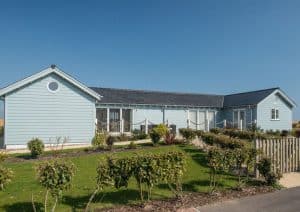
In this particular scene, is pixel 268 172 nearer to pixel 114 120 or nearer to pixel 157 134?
pixel 157 134

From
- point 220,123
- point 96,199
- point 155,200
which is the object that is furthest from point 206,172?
point 220,123

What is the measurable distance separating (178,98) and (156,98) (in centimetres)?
319

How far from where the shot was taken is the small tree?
740cm

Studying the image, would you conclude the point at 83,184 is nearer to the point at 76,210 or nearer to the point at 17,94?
the point at 76,210

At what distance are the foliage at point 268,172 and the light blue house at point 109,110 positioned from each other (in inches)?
585

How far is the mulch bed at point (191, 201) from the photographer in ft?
28.3

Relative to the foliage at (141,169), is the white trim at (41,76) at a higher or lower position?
higher

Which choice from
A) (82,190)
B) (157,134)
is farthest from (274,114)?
(82,190)

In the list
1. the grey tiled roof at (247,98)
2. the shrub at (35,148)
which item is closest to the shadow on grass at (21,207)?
the shrub at (35,148)

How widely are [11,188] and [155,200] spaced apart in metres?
4.42

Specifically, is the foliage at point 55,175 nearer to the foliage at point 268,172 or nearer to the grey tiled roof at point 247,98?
the foliage at point 268,172

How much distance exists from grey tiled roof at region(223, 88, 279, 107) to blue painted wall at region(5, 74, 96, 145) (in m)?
17.8

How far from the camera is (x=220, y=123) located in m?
36.7

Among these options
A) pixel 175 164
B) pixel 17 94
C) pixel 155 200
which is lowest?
pixel 155 200
